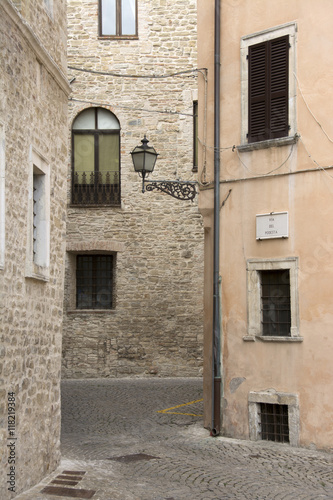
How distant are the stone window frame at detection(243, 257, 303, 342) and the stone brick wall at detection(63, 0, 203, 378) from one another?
24.8 ft

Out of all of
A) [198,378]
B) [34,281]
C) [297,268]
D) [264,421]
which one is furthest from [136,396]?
[34,281]

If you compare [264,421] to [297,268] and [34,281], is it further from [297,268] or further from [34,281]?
[34,281]

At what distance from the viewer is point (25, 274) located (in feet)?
25.4

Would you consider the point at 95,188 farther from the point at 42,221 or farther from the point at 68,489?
the point at 68,489

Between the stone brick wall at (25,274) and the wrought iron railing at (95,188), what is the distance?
9.44m

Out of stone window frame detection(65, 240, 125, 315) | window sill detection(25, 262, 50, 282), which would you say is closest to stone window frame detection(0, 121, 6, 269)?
window sill detection(25, 262, 50, 282)

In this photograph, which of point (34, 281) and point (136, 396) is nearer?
point (34, 281)

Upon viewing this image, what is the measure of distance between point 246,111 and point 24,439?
6.19 m

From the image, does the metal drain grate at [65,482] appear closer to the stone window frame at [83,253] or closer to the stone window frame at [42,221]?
the stone window frame at [42,221]

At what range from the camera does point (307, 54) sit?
34.8ft

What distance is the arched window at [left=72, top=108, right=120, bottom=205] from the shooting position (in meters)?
19.0

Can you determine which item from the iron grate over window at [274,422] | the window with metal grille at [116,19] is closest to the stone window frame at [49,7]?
the iron grate over window at [274,422]

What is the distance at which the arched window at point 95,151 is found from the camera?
19.0 meters

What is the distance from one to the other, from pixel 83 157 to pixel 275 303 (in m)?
9.63
